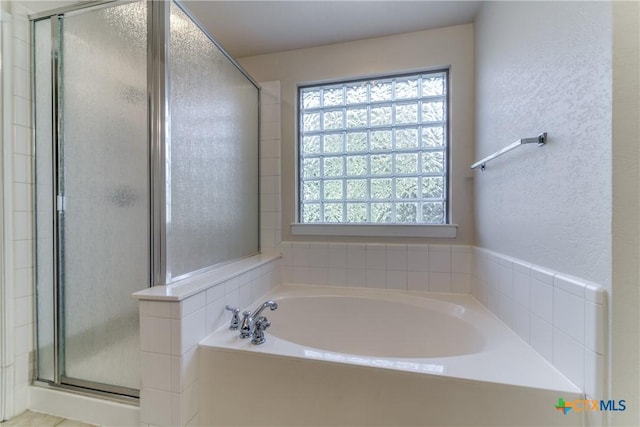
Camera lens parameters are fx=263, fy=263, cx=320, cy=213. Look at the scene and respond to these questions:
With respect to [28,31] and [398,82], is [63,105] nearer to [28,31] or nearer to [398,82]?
[28,31]

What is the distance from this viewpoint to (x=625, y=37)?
70 cm

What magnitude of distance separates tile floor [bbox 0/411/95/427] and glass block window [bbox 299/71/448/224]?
1.63 m

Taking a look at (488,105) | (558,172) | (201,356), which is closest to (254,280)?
(201,356)

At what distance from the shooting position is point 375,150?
1983 millimetres

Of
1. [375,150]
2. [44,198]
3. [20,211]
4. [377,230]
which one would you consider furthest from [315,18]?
[20,211]

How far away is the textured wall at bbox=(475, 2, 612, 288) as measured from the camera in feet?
2.44

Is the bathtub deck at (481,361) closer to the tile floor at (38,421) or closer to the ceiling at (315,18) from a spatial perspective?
the tile floor at (38,421)

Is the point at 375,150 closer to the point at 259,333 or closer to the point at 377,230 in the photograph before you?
the point at 377,230

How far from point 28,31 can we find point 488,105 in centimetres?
250

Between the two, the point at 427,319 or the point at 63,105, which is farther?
the point at 427,319

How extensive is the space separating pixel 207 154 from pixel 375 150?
1.18 meters

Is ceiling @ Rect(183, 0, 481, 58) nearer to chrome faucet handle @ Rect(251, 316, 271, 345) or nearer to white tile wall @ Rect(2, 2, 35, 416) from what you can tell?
white tile wall @ Rect(2, 2, 35, 416)

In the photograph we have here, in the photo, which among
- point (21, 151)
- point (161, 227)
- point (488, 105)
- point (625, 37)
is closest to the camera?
point (625, 37)

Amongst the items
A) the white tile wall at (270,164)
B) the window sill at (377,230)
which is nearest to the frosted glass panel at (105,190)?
the white tile wall at (270,164)
